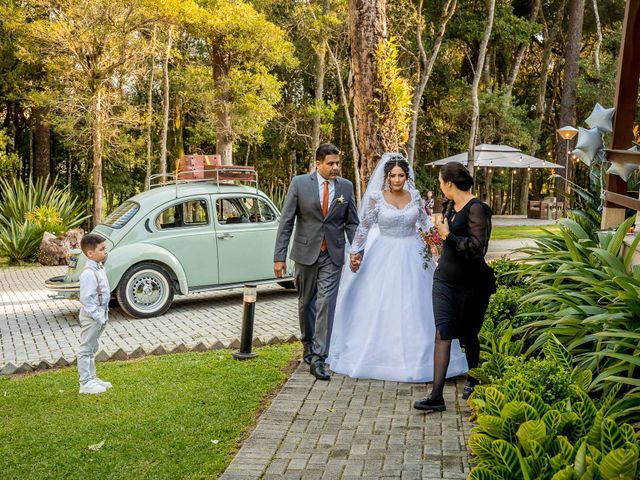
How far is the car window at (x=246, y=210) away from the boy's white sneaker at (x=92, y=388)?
5340 mm

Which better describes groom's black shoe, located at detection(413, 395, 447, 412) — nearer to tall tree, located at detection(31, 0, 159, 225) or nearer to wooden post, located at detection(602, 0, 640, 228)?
wooden post, located at detection(602, 0, 640, 228)

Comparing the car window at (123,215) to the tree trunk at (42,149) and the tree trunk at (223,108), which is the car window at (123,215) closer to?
the tree trunk at (223,108)

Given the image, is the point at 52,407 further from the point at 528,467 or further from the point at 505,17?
the point at 505,17

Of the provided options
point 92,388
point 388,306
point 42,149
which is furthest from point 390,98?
point 42,149

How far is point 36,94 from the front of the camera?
18.4 metres

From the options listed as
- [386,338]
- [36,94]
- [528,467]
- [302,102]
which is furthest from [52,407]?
[302,102]

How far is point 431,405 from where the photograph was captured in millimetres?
5016

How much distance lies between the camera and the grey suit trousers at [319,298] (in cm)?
610

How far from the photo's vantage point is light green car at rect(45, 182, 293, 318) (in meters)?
9.57

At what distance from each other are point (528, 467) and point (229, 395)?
10.5 feet

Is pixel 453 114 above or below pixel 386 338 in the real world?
above

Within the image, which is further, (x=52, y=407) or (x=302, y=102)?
(x=302, y=102)

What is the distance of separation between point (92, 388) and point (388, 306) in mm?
2697

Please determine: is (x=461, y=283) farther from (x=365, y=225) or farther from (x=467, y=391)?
(x=365, y=225)
